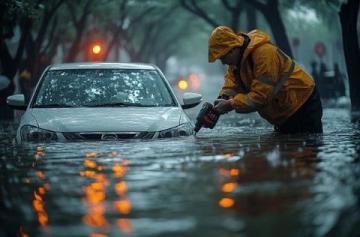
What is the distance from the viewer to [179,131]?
9.66m

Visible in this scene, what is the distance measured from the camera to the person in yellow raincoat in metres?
8.41

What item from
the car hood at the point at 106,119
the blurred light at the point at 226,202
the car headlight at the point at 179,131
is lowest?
the blurred light at the point at 226,202

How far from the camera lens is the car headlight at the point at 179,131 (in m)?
9.49

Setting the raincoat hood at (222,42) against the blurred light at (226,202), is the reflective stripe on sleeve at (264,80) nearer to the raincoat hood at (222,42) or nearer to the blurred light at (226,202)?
the raincoat hood at (222,42)

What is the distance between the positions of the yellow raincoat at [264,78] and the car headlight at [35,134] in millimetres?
1992

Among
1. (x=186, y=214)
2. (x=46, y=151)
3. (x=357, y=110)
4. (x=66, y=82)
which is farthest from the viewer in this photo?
(x=357, y=110)

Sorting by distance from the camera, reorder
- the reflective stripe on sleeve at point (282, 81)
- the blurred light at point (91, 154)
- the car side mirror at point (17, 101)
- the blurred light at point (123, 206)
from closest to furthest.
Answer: the blurred light at point (123, 206), the blurred light at point (91, 154), the reflective stripe on sleeve at point (282, 81), the car side mirror at point (17, 101)

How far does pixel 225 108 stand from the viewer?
879 centimetres

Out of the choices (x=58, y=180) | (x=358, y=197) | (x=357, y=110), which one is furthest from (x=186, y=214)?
(x=357, y=110)

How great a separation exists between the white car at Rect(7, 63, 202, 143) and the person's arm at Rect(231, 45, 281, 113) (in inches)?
54.0

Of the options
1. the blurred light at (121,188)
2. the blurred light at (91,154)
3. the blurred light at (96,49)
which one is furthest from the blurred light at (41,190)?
the blurred light at (96,49)

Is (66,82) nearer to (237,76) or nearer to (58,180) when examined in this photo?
(237,76)

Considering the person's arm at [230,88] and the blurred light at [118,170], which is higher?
the person's arm at [230,88]

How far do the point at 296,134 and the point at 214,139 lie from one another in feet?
3.61
